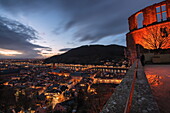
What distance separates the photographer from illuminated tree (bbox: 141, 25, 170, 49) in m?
10.3

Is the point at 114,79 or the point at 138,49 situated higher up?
the point at 138,49

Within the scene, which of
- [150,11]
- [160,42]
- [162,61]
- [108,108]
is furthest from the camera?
[150,11]

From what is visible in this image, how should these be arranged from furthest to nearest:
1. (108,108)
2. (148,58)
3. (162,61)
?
(148,58) < (162,61) < (108,108)

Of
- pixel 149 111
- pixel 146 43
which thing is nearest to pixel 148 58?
pixel 146 43

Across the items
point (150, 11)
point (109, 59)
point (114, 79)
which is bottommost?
point (114, 79)

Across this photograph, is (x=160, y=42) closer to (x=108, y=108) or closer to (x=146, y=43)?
(x=146, y=43)

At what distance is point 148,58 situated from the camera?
8008 mm

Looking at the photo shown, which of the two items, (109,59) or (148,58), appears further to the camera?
(109,59)

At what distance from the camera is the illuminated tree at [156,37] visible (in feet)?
33.7

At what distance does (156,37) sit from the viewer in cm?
1084

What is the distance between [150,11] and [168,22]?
9.86 ft

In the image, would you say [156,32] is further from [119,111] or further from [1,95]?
[1,95]

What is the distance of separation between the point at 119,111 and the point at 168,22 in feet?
49.6

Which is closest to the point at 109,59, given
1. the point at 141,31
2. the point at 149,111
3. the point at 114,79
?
the point at 114,79
